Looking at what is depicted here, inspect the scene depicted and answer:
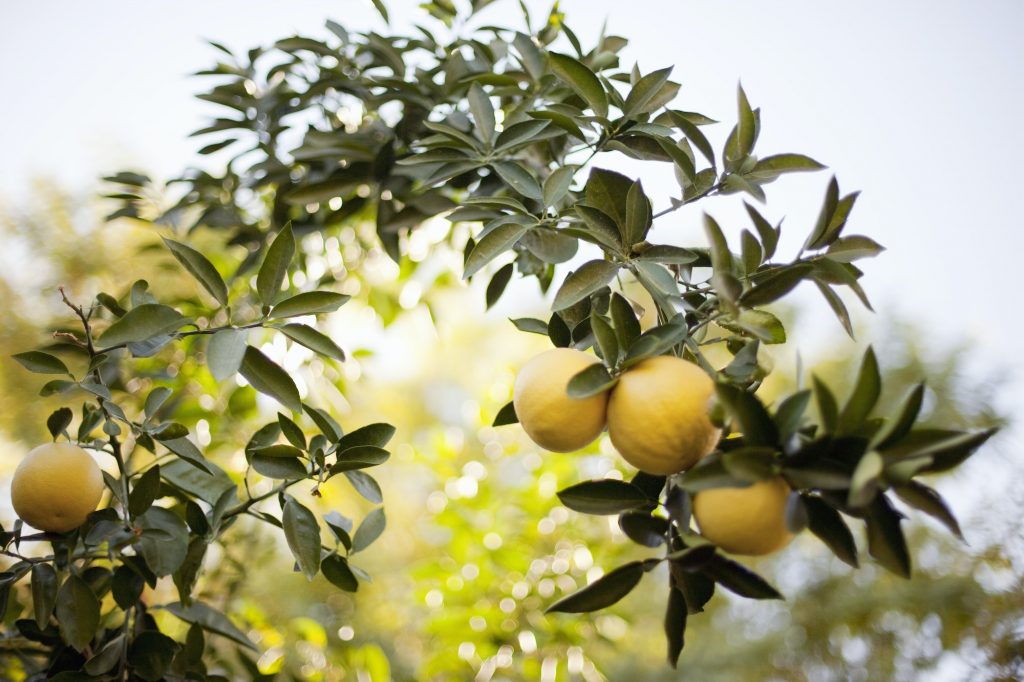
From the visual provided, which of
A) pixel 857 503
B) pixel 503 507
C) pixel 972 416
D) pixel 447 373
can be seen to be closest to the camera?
pixel 857 503

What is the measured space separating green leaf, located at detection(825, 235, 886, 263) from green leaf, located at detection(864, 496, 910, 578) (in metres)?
0.18

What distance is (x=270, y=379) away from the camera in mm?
507

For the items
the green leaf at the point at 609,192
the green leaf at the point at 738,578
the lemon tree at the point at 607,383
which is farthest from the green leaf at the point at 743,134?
the green leaf at the point at 738,578

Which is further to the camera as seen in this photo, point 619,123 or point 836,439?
point 619,123

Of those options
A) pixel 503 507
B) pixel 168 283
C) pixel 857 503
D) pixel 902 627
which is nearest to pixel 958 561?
pixel 902 627

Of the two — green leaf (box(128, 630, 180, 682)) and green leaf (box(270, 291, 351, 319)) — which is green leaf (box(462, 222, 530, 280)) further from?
green leaf (box(128, 630, 180, 682))

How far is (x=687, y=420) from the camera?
41cm

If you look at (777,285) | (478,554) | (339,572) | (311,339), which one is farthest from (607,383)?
(478,554)

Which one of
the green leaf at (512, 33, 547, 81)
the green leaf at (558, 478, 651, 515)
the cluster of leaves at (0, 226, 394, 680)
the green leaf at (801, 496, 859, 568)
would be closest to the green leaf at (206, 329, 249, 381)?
the cluster of leaves at (0, 226, 394, 680)

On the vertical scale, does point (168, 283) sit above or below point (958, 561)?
above

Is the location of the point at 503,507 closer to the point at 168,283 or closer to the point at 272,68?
the point at 272,68

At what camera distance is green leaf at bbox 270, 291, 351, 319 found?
51 centimetres

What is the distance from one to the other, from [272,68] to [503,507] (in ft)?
2.94

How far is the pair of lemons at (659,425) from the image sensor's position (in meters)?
0.38
